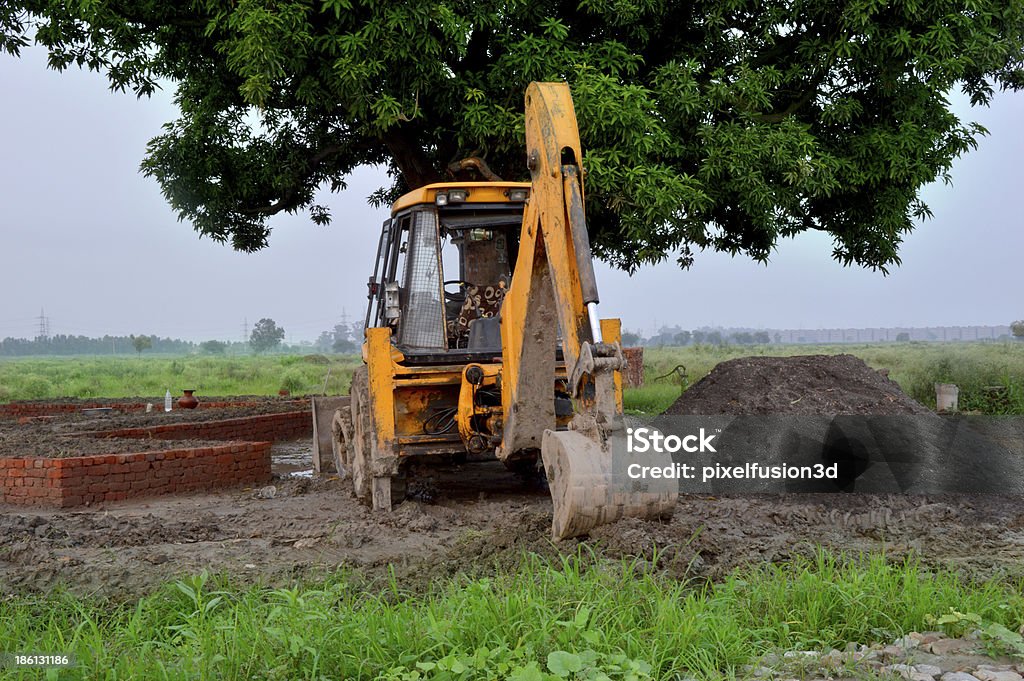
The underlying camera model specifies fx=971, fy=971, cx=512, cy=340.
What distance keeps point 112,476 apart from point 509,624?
6701mm

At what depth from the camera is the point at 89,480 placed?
9555mm

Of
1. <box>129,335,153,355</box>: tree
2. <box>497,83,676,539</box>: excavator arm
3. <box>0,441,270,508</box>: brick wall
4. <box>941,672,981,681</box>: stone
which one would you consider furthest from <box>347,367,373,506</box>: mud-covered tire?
<box>129,335,153,355</box>: tree

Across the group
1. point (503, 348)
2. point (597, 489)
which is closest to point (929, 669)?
point (597, 489)

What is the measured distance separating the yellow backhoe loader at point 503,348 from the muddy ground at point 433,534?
0.38 m

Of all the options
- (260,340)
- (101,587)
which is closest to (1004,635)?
(101,587)

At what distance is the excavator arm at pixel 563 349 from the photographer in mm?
5387

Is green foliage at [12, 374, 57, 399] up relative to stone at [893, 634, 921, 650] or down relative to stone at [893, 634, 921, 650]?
up

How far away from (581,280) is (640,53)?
341 inches

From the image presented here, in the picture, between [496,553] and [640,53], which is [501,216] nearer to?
[496,553]

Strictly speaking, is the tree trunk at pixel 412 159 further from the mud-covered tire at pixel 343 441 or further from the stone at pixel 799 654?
the stone at pixel 799 654

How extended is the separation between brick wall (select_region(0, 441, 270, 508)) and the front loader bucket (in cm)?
590

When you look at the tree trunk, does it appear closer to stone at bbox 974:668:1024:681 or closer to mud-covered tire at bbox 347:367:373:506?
mud-covered tire at bbox 347:367:373:506

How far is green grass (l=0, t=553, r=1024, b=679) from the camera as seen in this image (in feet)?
13.2

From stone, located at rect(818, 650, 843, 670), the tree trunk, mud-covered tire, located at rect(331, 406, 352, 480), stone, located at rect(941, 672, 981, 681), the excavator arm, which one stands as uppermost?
the tree trunk
